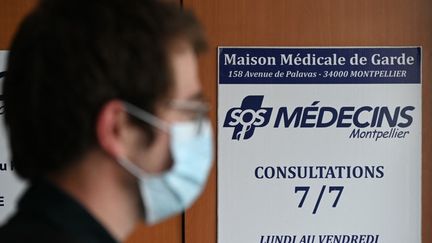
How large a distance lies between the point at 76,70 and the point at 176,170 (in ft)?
0.74

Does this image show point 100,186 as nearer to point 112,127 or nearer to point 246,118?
point 112,127

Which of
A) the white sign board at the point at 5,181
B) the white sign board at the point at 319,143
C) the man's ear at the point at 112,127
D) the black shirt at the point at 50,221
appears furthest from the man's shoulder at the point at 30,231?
the white sign board at the point at 5,181

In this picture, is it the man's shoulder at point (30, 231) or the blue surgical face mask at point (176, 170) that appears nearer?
the man's shoulder at point (30, 231)

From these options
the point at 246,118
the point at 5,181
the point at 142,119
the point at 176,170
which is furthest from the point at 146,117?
the point at 5,181

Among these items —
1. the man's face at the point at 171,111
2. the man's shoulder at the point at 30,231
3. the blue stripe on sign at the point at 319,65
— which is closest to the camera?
the man's shoulder at the point at 30,231

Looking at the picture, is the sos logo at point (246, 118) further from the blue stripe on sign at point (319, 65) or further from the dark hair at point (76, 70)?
the dark hair at point (76, 70)

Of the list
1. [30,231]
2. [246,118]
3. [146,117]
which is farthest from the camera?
[246,118]

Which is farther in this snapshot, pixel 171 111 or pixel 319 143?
pixel 319 143

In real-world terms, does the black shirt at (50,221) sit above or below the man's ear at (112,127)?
below

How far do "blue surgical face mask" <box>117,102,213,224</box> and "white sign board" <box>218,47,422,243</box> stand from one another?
1.59 metres

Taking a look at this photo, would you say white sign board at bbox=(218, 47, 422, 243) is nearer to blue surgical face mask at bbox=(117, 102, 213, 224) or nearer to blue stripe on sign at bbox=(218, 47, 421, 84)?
blue stripe on sign at bbox=(218, 47, 421, 84)

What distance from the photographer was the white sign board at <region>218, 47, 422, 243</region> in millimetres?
2689

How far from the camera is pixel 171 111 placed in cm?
99

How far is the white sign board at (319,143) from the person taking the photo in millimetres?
2689
